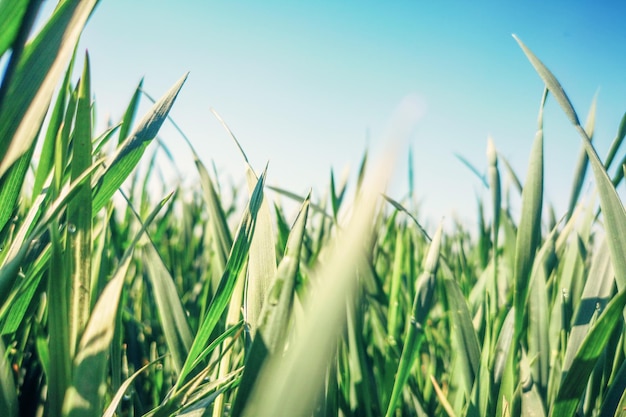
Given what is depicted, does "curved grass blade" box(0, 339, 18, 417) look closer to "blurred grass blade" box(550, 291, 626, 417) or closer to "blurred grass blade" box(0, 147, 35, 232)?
"blurred grass blade" box(0, 147, 35, 232)

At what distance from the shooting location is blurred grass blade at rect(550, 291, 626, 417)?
0.28 m

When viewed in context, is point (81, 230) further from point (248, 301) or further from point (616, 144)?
point (616, 144)

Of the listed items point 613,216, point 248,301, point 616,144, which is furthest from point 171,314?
point 616,144

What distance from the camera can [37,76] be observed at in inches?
10.5

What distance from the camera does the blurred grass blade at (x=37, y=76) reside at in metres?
0.26

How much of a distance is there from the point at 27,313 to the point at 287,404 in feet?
0.78

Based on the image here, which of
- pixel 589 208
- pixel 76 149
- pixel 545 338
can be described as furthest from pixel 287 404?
pixel 589 208

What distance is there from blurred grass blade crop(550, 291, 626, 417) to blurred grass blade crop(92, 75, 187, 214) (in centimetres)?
30

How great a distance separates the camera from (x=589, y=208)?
55 centimetres

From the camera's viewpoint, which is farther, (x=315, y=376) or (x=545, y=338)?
(x=545, y=338)

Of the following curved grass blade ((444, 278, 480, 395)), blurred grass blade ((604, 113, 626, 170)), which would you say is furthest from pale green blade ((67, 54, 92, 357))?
blurred grass blade ((604, 113, 626, 170))

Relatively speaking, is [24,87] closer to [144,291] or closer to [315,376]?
[315,376]

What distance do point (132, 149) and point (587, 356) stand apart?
1.04 feet

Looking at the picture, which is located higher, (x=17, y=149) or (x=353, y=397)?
(x=17, y=149)
